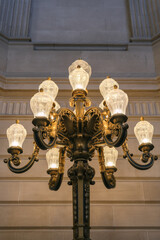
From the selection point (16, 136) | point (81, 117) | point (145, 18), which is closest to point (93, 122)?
point (81, 117)

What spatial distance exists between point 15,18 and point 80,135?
4989mm

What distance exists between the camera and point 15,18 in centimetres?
710

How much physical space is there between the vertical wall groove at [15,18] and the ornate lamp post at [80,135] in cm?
375

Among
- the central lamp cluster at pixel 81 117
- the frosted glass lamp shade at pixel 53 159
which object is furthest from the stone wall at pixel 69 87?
the central lamp cluster at pixel 81 117

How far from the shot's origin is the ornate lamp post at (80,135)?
9.62 ft

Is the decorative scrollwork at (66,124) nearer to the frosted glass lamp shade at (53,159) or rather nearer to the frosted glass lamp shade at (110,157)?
the frosted glass lamp shade at (53,159)

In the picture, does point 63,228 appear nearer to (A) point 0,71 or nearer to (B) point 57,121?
(B) point 57,121

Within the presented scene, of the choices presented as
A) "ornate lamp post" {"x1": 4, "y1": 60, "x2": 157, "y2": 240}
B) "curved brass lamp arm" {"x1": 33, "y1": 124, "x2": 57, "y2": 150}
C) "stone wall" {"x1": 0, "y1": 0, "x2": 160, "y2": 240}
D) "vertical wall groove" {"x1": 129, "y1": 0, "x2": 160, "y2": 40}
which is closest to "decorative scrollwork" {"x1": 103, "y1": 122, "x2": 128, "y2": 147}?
"ornate lamp post" {"x1": 4, "y1": 60, "x2": 157, "y2": 240}

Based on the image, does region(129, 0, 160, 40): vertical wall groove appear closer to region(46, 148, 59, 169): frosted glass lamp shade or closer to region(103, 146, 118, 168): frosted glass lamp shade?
region(103, 146, 118, 168): frosted glass lamp shade

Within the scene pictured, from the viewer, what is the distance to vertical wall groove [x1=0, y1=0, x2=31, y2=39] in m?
6.84

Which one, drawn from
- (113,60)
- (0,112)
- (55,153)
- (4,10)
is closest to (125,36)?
(113,60)

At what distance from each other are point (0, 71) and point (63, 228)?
3470mm

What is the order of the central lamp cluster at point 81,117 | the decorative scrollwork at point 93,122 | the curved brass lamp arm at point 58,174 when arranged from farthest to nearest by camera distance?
the curved brass lamp arm at point 58,174 < the decorative scrollwork at point 93,122 < the central lamp cluster at point 81,117

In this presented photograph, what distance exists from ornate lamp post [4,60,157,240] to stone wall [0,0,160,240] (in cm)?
116
